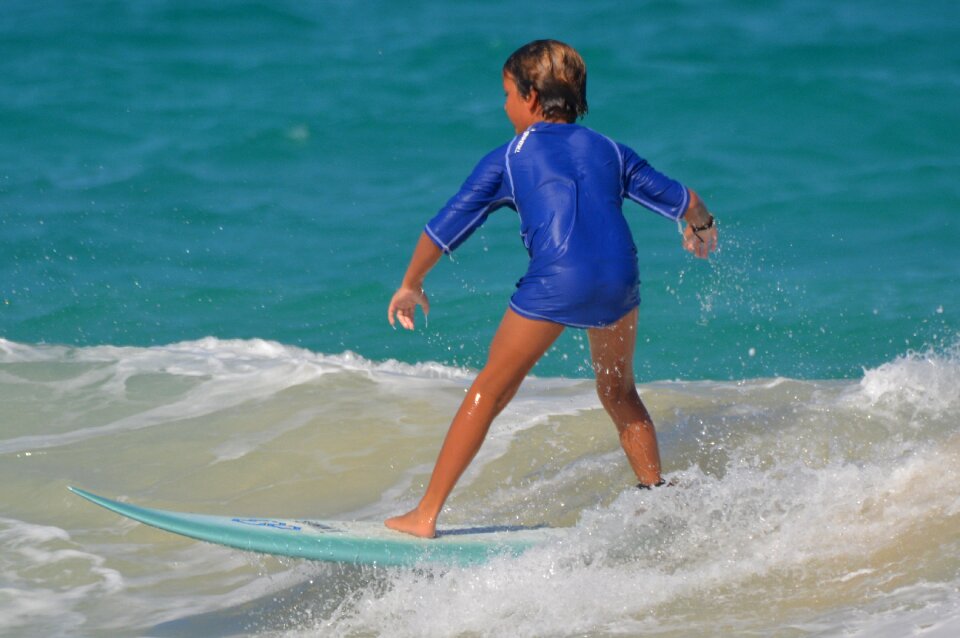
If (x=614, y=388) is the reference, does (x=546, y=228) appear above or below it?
above

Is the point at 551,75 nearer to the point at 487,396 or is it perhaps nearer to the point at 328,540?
the point at 487,396

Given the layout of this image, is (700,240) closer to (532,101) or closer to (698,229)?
(698,229)

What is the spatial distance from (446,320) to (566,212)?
178 inches

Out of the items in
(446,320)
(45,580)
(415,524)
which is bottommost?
(45,580)

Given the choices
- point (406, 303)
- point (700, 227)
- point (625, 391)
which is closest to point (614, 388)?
point (625, 391)

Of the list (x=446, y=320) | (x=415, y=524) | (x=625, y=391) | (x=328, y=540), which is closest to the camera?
(x=328, y=540)

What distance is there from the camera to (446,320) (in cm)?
880

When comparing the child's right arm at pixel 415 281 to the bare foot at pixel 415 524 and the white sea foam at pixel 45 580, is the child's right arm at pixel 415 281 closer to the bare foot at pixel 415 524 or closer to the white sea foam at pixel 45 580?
the bare foot at pixel 415 524

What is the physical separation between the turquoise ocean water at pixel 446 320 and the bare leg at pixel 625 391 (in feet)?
0.59

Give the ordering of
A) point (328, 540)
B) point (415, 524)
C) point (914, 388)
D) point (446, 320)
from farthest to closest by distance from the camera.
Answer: point (446, 320), point (914, 388), point (415, 524), point (328, 540)

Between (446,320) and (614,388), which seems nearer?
(614,388)

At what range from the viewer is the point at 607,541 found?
4477mm

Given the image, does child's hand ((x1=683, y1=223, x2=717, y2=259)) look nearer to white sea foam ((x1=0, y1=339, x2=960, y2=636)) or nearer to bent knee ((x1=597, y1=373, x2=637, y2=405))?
bent knee ((x1=597, y1=373, x2=637, y2=405))

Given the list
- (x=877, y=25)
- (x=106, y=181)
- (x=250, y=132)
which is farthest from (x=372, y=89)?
(x=877, y=25)
